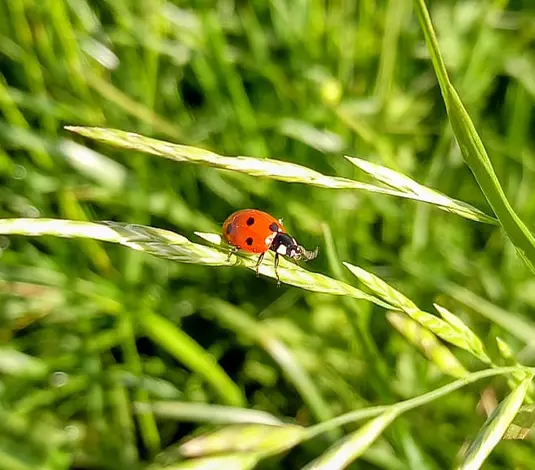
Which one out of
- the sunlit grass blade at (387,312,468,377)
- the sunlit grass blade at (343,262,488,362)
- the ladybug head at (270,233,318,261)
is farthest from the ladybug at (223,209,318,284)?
the sunlit grass blade at (343,262,488,362)

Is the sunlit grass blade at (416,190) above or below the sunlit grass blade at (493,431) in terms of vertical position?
above

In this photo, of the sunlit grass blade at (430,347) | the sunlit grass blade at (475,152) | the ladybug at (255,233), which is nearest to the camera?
the sunlit grass blade at (475,152)

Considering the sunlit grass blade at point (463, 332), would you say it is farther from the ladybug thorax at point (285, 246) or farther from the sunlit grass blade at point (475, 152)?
the ladybug thorax at point (285, 246)

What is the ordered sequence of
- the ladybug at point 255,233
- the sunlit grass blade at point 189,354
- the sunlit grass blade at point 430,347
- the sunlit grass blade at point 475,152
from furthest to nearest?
the sunlit grass blade at point 189,354 → the ladybug at point 255,233 → the sunlit grass blade at point 430,347 → the sunlit grass blade at point 475,152

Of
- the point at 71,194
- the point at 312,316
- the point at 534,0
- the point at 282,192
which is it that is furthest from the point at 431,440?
the point at 534,0

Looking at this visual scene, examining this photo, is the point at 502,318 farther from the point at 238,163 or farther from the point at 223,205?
the point at 238,163

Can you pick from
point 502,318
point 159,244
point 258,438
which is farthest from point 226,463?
point 502,318

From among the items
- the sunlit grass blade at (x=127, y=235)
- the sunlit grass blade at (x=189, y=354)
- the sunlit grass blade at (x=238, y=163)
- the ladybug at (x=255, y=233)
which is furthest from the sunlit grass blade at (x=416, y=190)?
the sunlit grass blade at (x=189, y=354)
